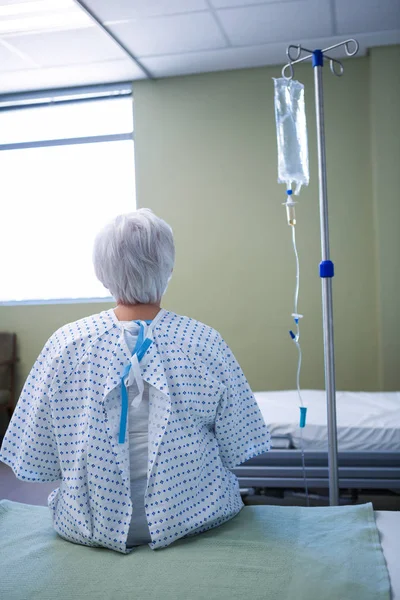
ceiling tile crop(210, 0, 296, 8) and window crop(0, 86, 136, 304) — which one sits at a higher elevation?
ceiling tile crop(210, 0, 296, 8)

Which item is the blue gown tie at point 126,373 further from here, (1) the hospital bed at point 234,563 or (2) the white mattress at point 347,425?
(2) the white mattress at point 347,425

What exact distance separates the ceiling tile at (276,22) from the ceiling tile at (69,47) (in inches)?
29.9

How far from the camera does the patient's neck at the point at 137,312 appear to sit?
5.49 ft

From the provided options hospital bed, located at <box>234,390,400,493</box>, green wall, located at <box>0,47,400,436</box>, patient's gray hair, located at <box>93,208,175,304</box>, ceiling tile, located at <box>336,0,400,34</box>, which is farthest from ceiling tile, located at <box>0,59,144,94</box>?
patient's gray hair, located at <box>93,208,175,304</box>

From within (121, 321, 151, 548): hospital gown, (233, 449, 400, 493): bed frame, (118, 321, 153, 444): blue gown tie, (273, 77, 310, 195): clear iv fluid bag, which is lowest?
(233, 449, 400, 493): bed frame

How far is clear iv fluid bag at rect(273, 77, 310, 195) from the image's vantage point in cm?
232

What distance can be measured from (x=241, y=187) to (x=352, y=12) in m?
1.42

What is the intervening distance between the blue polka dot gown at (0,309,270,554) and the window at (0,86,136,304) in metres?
3.38

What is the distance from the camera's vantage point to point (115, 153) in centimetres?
500

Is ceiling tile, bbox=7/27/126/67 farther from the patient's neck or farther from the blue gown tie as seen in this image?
the blue gown tie

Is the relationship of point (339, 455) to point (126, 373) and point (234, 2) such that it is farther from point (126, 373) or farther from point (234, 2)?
point (234, 2)

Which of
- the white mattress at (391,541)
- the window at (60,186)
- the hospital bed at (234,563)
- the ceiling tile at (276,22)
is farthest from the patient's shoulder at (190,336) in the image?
the window at (60,186)

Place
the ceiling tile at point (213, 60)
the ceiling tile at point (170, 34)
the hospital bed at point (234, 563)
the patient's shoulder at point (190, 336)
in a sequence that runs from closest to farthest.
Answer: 1. the hospital bed at point (234, 563)
2. the patient's shoulder at point (190, 336)
3. the ceiling tile at point (170, 34)
4. the ceiling tile at point (213, 60)

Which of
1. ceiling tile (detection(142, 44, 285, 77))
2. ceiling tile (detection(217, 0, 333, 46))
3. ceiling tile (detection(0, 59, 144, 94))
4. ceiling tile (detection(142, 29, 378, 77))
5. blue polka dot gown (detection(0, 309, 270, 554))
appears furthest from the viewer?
ceiling tile (detection(0, 59, 144, 94))
